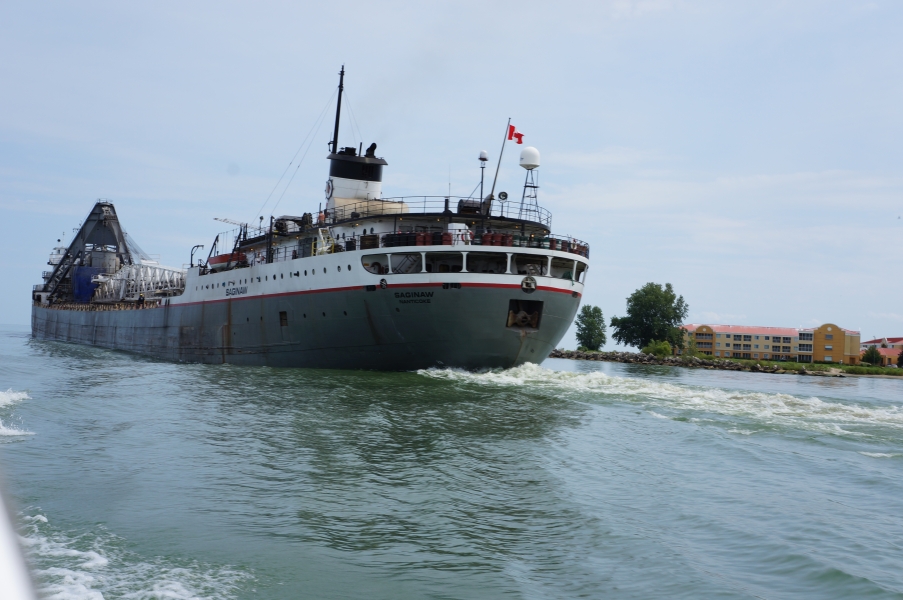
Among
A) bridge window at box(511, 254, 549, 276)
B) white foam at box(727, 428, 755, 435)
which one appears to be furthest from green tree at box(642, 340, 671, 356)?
white foam at box(727, 428, 755, 435)

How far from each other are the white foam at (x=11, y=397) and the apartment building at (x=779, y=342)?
351 ft

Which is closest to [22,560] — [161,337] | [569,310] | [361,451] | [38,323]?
[361,451]

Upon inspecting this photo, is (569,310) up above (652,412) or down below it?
above

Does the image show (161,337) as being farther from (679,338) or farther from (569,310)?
(679,338)

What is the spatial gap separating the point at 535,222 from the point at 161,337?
26.6 meters

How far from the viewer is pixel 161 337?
1779 inches

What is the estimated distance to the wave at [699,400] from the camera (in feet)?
66.2

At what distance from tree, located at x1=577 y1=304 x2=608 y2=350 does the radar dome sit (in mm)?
87667

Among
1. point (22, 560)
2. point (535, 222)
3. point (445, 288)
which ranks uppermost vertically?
point (535, 222)

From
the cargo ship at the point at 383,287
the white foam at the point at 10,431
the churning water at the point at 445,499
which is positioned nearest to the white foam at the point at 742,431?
the churning water at the point at 445,499

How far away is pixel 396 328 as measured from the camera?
27906 millimetres

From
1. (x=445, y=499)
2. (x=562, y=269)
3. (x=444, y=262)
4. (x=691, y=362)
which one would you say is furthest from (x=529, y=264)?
(x=691, y=362)

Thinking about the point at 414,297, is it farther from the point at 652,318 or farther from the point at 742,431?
the point at 652,318

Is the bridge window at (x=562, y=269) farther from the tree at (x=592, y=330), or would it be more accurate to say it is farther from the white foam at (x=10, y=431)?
the tree at (x=592, y=330)
